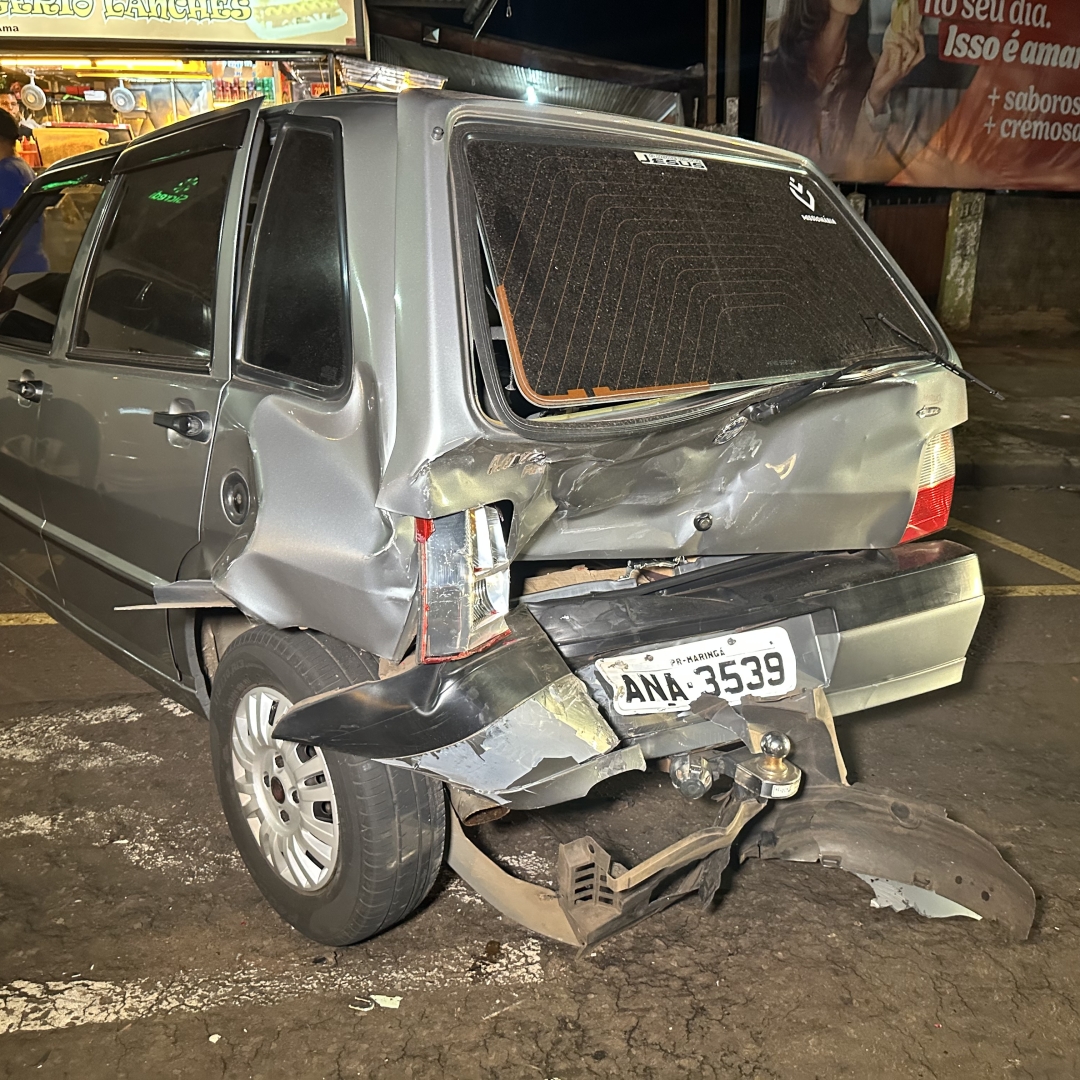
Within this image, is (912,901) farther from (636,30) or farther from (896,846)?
(636,30)

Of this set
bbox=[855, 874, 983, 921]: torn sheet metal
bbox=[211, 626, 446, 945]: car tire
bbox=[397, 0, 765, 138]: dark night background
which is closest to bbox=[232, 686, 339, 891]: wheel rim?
bbox=[211, 626, 446, 945]: car tire

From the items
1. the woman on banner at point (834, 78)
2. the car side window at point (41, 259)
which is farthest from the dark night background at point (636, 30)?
the car side window at point (41, 259)

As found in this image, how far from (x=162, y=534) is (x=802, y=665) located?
1742 mm

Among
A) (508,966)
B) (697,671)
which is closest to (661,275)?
(697,671)

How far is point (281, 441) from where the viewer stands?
222 centimetres

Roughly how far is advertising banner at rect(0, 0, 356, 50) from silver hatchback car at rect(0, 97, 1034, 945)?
16.2 feet

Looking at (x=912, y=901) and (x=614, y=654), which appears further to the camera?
(x=912, y=901)

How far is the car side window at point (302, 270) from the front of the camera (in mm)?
2205

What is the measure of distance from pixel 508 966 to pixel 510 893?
264 mm

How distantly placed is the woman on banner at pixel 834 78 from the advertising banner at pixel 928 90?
11 mm

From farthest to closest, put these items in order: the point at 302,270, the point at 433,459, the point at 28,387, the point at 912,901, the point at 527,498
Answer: the point at 28,387 < the point at 912,901 < the point at 302,270 < the point at 527,498 < the point at 433,459

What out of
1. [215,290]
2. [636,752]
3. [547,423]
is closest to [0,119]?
[215,290]

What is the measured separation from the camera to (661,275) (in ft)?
7.69

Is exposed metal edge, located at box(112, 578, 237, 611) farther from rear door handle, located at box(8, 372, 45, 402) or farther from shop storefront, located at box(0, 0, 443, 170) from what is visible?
shop storefront, located at box(0, 0, 443, 170)
